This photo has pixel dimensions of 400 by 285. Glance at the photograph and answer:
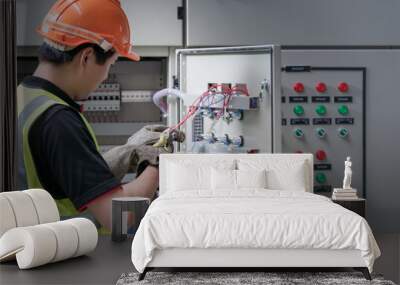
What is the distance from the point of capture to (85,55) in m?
6.64

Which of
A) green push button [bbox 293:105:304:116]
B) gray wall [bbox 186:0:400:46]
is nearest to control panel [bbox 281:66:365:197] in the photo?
green push button [bbox 293:105:304:116]

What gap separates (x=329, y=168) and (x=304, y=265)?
2.58 metres

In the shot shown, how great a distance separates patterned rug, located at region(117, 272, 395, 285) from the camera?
4316 millimetres

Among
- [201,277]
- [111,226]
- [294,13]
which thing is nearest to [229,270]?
[201,277]

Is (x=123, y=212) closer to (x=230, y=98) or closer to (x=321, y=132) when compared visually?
(x=230, y=98)

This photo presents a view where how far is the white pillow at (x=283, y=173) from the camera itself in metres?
5.82

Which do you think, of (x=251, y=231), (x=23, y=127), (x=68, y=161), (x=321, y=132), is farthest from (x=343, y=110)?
(x=23, y=127)

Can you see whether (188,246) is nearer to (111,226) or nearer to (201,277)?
(201,277)

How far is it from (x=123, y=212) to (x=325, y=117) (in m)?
2.23

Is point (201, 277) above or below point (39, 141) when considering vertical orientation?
below

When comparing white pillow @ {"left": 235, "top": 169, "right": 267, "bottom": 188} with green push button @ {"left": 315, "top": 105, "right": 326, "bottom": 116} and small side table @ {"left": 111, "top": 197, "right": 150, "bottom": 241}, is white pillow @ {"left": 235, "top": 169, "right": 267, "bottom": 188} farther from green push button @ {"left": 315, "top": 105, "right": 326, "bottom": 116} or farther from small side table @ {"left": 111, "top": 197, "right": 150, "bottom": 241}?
green push button @ {"left": 315, "top": 105, "right": 326, "bottom": 116}

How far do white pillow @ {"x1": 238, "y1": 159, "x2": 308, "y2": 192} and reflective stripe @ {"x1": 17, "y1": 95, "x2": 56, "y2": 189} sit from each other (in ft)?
6.54

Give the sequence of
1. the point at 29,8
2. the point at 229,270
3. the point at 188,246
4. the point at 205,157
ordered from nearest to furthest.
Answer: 1. the point at 188,246
2. the point at 229,270
3. the point at 205,157
4. the point at 29,8

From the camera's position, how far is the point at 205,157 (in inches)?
242
